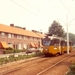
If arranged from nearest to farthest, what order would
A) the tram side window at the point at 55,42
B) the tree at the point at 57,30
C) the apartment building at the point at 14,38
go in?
the tram side window at the point at 55,42
the apartment building at the point at 14,38
the tree at the point at 57,30

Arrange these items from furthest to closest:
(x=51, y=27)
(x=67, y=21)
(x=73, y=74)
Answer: (x=51, y=27), (x=67, y=21), (x=73, y=74)

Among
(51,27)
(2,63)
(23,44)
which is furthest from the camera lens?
(51,27)

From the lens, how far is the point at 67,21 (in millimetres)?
42812

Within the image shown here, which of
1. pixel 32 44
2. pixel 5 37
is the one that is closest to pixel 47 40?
pixel 5 37

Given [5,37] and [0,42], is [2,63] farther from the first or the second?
[5,37]

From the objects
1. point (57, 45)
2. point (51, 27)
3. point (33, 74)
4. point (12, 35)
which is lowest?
point (33, 74)

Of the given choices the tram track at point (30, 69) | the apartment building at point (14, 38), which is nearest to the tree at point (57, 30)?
the apartment building at point (14, 38)

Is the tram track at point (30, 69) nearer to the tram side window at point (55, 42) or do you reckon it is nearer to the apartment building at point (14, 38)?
the tram side window at point (55, 42)

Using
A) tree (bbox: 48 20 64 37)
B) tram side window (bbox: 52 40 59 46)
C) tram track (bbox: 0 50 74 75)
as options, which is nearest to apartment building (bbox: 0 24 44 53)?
tree (bbox: 48 20 64 37)

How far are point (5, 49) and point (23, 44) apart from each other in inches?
640

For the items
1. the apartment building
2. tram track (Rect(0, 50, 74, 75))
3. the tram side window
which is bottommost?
tram track (Rect(0, 50, 74, 75))

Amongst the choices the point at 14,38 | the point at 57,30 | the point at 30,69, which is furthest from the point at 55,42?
the point at 57,30

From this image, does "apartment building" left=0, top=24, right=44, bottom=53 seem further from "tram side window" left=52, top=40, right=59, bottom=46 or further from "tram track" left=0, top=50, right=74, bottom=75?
"tram track" left=0, top=50, right=74, bottom=75

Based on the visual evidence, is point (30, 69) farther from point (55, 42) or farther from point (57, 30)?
point (57, 30)
